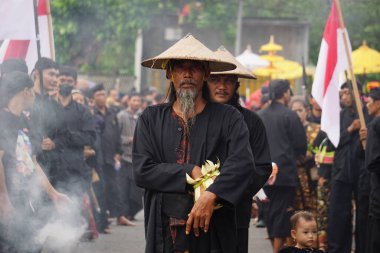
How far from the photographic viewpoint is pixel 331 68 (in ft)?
36.6

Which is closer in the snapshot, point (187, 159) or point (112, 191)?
point (187, 159)

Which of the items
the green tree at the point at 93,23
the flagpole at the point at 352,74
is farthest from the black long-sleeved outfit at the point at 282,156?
the green tree at the point at 93,23

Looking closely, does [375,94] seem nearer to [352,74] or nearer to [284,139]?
[352,74]

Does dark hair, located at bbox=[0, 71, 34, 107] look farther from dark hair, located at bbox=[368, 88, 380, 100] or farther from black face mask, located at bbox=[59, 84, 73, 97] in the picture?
dark hair, located at bbox=[368, 88, 380, 100]

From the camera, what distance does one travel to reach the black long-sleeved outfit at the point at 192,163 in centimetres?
593

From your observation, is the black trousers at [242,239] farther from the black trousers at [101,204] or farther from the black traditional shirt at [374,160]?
the black trousers at [101,204]

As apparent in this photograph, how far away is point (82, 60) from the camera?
35.2 m

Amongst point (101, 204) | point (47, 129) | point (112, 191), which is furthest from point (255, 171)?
point (112, 191)

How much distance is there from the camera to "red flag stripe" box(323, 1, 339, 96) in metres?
11.1

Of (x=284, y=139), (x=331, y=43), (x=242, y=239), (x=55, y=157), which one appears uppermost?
(x=331, y=43)

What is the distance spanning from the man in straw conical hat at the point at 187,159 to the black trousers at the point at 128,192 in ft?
31.7

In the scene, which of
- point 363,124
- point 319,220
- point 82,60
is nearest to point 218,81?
point 363,124

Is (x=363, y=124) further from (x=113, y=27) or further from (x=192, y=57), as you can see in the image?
(x=113, y=27)

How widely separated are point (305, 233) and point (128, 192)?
26.9 ft
